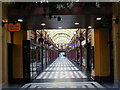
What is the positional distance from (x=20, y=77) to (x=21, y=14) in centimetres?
448

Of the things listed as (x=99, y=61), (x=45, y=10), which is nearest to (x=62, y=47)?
(x=99, y=61)

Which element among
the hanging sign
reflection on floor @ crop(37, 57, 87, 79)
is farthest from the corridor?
the hanging sign

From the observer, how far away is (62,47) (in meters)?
68.1

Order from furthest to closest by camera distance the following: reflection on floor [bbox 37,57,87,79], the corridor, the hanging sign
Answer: reflection on floor [bbox 37,57,87,79], the corridor, the hanging sign

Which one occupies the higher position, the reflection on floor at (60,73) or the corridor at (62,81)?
the corridor at (62,81)

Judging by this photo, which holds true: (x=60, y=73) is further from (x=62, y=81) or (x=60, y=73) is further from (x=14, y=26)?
(x=14, y=26)

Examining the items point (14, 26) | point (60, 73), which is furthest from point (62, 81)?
point (14, 26)

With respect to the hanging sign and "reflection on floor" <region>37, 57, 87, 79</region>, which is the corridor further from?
the hanging sign

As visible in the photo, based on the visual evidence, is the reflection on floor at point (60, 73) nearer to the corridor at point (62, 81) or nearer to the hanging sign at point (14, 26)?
A: the corridor at point (62, 81)

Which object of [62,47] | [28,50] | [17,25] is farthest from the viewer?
[62,47]

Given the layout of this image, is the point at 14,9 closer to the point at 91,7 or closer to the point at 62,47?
the point at 91,7

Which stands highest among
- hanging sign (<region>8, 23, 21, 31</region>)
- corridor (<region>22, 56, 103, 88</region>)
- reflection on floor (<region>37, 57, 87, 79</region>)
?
hanging sign (<region>8, 23, 21, 31</region>)

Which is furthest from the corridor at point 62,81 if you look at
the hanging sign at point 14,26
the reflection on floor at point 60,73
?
the hanging sign at point 14,26

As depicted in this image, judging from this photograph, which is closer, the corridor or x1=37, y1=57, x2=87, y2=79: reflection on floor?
the corridor
